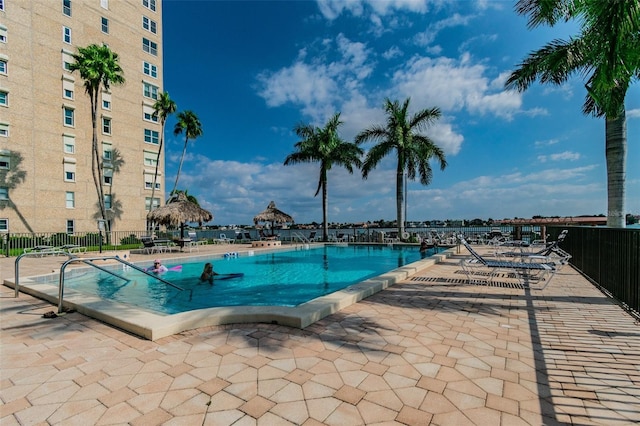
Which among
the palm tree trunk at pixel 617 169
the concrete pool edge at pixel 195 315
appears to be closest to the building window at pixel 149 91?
the concrete pool edge at pixel 195 315

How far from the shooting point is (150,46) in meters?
30.0

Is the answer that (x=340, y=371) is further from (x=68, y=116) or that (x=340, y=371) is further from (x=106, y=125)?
(x=106, y=125)

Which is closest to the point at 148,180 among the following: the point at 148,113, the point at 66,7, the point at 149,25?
the point at 148,113

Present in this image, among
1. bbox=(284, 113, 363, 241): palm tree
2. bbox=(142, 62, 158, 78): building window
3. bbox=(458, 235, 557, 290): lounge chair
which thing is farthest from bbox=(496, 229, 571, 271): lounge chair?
bbox=(142, 62, 158, 78): building window

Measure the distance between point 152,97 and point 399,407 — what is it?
35351mm

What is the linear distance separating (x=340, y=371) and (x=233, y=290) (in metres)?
6.91

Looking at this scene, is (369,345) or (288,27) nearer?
(369,345)

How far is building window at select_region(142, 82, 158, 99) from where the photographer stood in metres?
29.2

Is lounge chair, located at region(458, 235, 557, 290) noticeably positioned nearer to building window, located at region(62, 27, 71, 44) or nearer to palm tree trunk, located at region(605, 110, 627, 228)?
palm tree trunk, located at region(605, 110, 627, 228)

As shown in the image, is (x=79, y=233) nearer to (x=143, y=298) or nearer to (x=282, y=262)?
(x=282, y=262)

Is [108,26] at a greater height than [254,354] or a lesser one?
greater

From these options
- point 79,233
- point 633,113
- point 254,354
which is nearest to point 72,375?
point 254,354

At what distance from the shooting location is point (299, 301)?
770 cm

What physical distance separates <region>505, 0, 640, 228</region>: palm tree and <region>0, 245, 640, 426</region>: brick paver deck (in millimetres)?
4115
